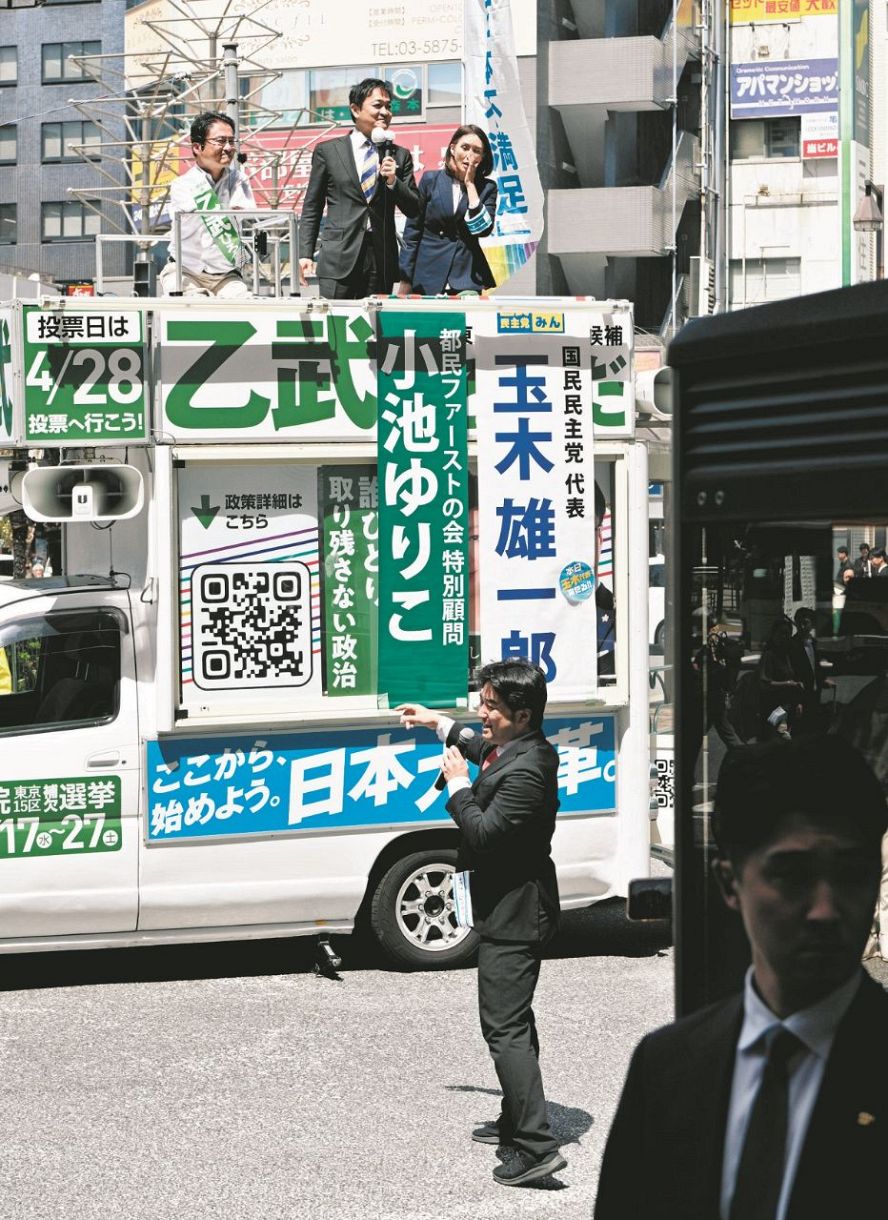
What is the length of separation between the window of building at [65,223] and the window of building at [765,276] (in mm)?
25250

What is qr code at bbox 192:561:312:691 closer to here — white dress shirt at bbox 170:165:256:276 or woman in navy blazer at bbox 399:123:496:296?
white dress shirt at bbox 170:165:256:276

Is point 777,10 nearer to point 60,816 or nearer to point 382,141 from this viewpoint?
point 382,141

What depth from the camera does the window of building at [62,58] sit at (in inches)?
2432

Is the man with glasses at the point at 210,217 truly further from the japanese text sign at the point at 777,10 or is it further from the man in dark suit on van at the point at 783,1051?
the japanese text sign at the point at 777,10

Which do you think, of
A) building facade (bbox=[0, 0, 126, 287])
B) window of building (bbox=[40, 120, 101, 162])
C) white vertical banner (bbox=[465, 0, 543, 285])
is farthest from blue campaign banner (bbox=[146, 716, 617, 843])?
window of building (bbox=[40, 120, 101, 162])

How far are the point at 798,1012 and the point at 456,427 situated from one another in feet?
22.0

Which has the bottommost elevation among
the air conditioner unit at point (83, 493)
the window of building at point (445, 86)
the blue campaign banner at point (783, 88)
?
the air conditioner unit at point (83, 493)

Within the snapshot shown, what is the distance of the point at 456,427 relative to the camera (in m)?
8.77

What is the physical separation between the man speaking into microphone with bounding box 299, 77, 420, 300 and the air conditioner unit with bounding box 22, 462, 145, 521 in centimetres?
175

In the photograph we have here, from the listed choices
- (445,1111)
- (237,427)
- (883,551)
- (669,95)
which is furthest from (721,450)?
(669,95)

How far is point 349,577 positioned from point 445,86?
3258 cm

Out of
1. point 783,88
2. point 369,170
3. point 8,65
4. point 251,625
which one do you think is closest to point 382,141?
point 369,170

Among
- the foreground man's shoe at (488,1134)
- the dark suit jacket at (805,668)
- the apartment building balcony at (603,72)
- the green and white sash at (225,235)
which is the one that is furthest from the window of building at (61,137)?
the dark suit jacket at (805,668)

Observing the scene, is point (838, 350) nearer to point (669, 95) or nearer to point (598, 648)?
point (598, 648)
